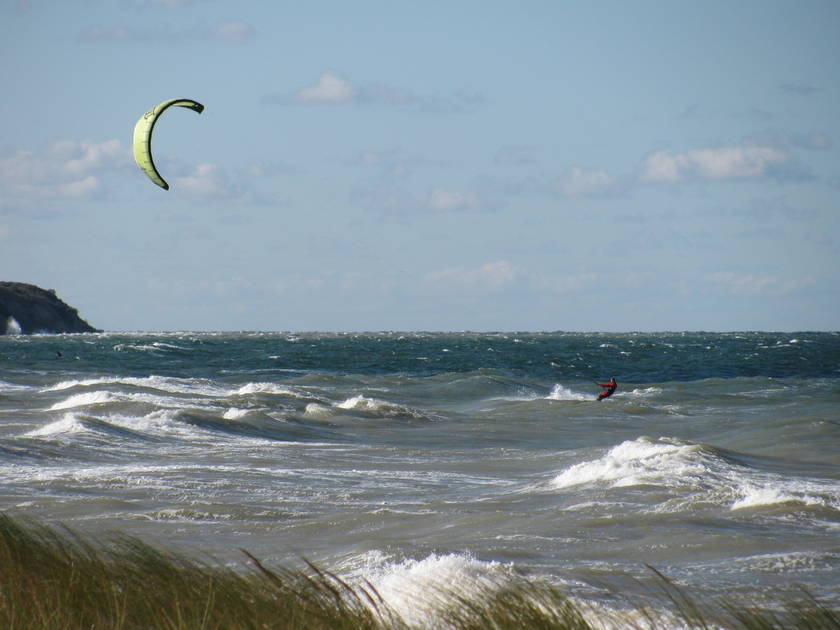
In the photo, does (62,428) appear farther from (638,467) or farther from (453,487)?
→ (638,467)

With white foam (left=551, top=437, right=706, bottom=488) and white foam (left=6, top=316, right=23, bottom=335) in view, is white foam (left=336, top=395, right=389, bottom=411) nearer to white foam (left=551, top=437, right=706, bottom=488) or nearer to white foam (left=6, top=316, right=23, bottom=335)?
white foam (left=551, top=437, right=706, bottom=488)

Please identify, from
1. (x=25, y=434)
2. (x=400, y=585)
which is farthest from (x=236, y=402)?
(x=400, y=585)

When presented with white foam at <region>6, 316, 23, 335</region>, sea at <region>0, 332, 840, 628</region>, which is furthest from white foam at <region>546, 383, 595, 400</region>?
Answer: white foam at <region>6, 316, 23, 335</region>

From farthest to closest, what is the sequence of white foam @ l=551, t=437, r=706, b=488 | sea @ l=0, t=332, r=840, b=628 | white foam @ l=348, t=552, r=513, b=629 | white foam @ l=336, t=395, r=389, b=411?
white foam @ l=336, t=395, r=389, b=411 < white foam @ l=551, t=437, r=706, b=488 < sea @ l=0, t=332, r=840, b=628 < white foam @ l=348, t=552, r=513, b=629

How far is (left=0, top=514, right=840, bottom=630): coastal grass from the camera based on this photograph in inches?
207

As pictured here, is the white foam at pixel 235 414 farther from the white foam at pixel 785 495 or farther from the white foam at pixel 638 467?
the white foam at pixel 785 495

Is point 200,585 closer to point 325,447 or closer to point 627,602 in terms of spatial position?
point 627,602

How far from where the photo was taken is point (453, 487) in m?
15.0

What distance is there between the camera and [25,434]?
2061cm

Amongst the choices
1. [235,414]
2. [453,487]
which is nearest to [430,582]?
[453,487]

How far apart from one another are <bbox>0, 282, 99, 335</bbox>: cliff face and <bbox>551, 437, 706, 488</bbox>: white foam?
153 metres

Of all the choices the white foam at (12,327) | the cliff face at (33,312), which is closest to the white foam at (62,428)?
the cliff face at (33,312)

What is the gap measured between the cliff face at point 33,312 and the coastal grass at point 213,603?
16031cm

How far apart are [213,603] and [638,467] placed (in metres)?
11.3
